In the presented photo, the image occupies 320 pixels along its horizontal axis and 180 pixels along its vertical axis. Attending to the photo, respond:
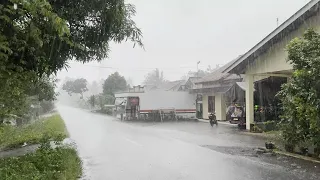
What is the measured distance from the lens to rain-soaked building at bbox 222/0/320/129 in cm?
1435

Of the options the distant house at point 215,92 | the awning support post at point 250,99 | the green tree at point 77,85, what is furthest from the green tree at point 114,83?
the awning support post at point 250,99

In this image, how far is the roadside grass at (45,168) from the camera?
6961 mm

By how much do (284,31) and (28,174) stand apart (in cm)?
1298

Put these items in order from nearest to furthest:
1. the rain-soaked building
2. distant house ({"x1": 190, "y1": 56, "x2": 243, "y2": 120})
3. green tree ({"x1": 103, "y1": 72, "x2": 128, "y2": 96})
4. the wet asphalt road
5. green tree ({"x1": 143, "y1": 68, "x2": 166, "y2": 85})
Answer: the wet asphalt road < the rain-soaked building < distant house ({"x1": 190, "y1": 56, "x2": 243, "y2": 120}) < green tree ({"x1": 103, "y1": 72, "x2": 128, "y2": 96}) < green tree ({"x1": 143, "y1": 68, "x2": 166, "y2": 85})

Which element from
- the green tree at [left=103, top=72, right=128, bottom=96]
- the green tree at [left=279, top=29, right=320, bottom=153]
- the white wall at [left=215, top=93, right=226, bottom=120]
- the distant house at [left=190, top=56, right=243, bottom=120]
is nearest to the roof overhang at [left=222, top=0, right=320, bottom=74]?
the green tree at [left=279, top=29, right=320, bottom=153]

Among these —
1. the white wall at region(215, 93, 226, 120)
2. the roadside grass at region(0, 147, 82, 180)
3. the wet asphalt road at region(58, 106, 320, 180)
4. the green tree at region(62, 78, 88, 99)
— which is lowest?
the wet asphalt road at region(58, 106, 320, 180)

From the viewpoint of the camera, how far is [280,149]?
11703 mm

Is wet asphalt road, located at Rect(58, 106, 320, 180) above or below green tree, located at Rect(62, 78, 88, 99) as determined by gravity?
below

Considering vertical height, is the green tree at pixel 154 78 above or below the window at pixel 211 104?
above

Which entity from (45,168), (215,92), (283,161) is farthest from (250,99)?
(45,168)

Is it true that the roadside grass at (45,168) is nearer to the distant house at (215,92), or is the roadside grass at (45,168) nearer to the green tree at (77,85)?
the distant house at (215,92)

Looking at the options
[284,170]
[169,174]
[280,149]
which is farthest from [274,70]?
[169,174]

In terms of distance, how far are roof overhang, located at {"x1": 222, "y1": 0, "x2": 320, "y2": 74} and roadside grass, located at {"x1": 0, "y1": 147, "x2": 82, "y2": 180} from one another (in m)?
11.1

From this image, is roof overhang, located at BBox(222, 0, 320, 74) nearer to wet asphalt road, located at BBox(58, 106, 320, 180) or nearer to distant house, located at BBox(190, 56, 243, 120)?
wet asphalt road, located at BBox(58, 106, 320, 180)
